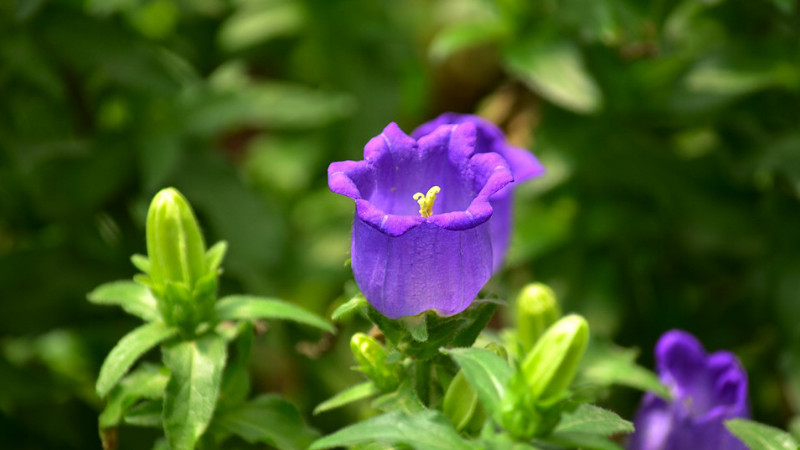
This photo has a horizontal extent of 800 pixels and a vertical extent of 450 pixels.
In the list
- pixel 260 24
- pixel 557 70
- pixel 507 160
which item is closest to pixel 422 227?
pixel 507 160

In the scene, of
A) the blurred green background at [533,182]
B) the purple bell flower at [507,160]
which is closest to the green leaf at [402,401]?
the purple bell flower at [507,160]

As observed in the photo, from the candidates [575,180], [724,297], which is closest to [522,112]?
A: [575,180]

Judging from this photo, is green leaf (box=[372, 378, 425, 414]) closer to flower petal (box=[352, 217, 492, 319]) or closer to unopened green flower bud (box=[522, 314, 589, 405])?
flower petal (box=[352, 217, 492, 319])

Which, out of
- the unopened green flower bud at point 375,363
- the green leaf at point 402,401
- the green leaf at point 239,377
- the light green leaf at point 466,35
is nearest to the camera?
the green leaf at point 402,401

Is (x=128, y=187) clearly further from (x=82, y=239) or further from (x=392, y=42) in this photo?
→ (x=392, y=42)

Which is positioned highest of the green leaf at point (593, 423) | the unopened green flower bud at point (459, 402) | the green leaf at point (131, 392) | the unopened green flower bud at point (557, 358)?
the unopened green flower bud at point (557, 358)

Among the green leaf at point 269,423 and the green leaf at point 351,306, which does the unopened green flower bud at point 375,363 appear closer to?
the green leaf at point 351,306
